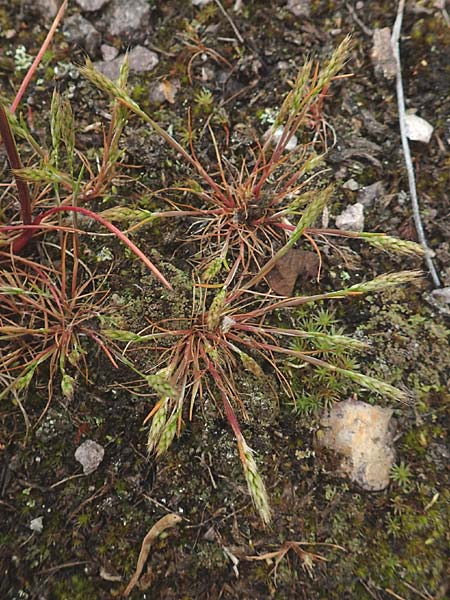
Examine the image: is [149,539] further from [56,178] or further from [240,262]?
[56,178]

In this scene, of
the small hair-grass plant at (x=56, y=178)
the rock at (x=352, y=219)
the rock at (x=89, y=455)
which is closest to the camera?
the small hair-grass plant at (x=56, y=178)

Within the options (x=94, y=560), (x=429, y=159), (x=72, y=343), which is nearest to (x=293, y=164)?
(x=429, y=159)

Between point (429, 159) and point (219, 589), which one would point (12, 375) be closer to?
point (219, 589)

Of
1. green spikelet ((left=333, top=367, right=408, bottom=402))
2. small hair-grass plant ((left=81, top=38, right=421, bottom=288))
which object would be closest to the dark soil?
small hair-grass plant ((left=81, top=38, right=421, bottom=288))

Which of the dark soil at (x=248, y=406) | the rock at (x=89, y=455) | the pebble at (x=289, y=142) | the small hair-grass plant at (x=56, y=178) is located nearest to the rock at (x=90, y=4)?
the dark soil at (x=248, y=406)

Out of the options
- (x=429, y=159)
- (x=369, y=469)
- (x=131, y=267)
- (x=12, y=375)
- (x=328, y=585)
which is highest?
(x=429, y=159)

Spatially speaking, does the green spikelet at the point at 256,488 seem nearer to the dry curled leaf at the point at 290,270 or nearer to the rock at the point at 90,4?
the dry curled leaf at the point at 290,270

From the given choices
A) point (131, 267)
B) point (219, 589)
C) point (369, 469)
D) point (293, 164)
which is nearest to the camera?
point (219, 589)

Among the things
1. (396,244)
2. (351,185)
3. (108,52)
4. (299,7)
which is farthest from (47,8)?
(396,244)

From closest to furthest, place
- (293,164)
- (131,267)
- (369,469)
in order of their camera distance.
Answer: (369,469) → (131,267) → (293,164)
